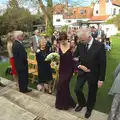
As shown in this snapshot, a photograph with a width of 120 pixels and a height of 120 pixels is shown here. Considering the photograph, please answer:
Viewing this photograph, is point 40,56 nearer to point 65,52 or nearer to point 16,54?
point 16,54

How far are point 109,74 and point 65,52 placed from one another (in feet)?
12.8

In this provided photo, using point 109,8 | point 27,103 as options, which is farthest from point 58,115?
point 109,8

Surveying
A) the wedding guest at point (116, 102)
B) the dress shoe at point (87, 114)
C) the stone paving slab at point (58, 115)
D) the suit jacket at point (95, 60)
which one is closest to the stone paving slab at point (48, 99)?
the stone paving slab at point (58, 115)

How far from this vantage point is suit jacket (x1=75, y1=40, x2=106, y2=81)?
3547 millimetres

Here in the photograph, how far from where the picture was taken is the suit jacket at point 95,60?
11.6 ft

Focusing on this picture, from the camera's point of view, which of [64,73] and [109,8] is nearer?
[64,73]

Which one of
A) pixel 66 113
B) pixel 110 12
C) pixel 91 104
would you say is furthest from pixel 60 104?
pixel 110 12

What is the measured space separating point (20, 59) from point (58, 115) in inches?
76.3

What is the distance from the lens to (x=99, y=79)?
3641 mm

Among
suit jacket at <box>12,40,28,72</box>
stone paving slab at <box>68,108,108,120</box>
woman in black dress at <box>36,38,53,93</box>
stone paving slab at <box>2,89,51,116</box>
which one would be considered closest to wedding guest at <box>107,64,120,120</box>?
stone paving slab at <box>68,108,108,120</box>

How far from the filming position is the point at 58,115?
4.14 m

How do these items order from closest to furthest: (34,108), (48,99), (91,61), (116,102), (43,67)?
1. (116,102)
2. (91,61)
3. (34,108)
4. (48,99)
5. (43,67)

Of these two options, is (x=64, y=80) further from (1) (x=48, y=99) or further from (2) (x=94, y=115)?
(1) (x=48, y=99)

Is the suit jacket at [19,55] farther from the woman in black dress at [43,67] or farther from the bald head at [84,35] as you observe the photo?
the bald head at [84,35]
